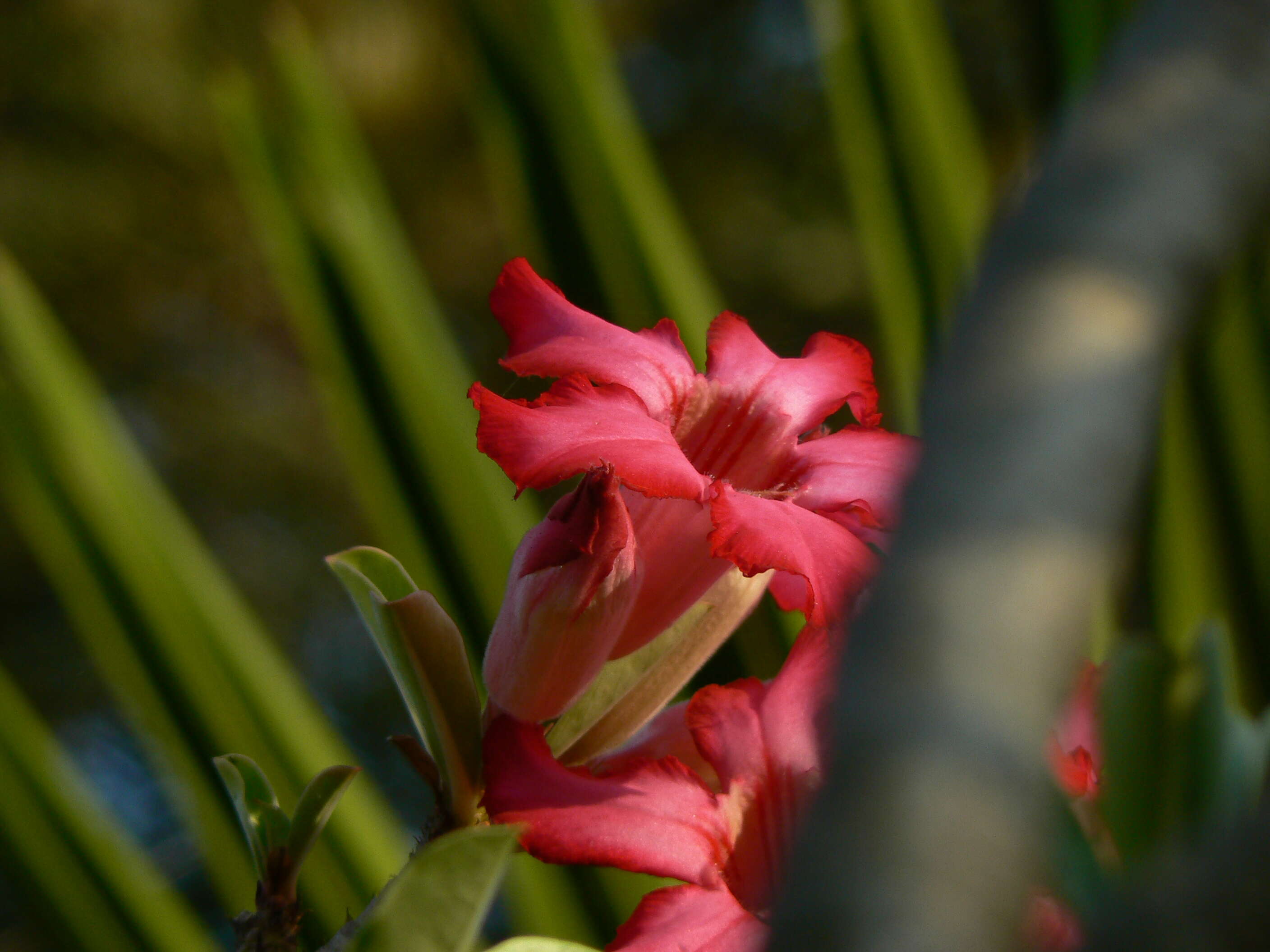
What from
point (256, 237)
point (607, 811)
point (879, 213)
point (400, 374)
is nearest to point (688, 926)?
point (607, 811)

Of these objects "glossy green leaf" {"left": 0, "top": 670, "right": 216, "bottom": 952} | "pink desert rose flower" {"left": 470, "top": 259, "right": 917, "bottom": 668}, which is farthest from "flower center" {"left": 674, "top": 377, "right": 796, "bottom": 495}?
"glossy green leaf" {"left": 0, "top": 670, "right": 216, "bottom": 952}

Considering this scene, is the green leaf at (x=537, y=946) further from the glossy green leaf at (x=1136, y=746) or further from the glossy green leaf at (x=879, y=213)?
the glossy green leaf at (x=879, y=213)

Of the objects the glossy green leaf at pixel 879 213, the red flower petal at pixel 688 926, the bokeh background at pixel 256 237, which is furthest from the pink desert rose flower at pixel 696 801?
the bokeh background at pixel 256 237

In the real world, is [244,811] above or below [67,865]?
above

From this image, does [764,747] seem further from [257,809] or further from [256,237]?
[256,237]

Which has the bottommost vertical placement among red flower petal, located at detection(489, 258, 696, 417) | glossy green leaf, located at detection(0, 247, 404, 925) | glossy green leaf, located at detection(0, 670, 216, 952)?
glossy green leaf, located at detection(0, 670, 216, 952)

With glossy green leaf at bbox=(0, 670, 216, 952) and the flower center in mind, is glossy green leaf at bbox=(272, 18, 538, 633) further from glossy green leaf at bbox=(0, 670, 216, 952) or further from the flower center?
the flower center

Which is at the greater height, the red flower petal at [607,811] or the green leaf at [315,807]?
the green leaf at [315,807]
